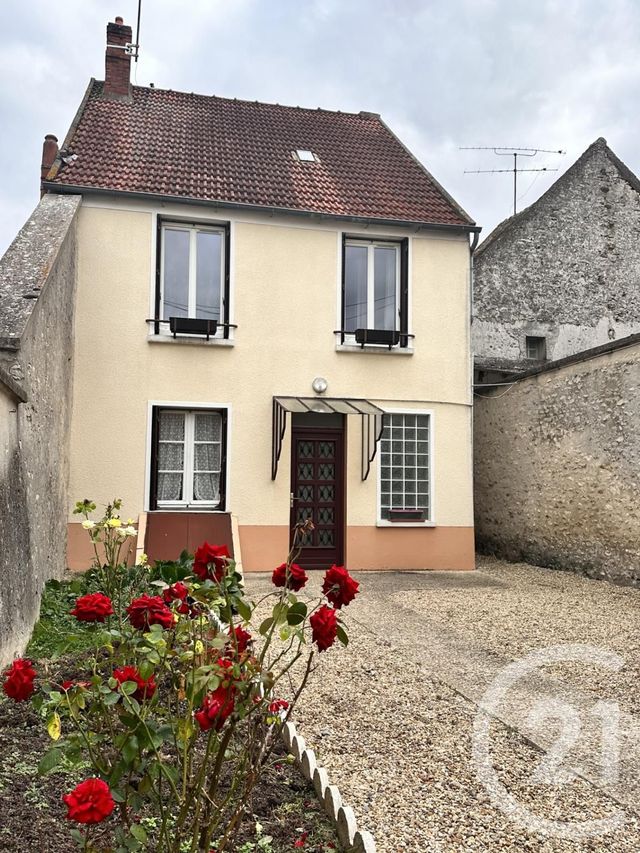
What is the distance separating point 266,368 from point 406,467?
271cm

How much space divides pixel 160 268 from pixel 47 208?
5.80 ft

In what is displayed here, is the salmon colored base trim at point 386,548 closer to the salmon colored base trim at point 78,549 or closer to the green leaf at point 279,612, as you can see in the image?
the salmon colored base trim at point 78,549

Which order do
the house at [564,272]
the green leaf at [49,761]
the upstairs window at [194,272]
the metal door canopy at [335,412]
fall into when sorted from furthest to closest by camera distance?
1. the house at [564,272]
2. the upstairs window at [194,272]
3. the metal door canopy at [335,412]
4. the green leaf at [49,761]

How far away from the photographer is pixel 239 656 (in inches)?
81.1

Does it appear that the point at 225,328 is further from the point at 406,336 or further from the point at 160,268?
the point at 406,336

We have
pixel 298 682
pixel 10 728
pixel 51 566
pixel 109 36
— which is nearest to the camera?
pixel 10 728

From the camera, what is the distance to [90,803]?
1.64 m

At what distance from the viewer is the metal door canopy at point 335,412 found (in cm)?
1028

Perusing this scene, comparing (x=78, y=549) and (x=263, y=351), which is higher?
(x=263, y=351)

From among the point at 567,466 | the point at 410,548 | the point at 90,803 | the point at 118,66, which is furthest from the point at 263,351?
the point at 90,803

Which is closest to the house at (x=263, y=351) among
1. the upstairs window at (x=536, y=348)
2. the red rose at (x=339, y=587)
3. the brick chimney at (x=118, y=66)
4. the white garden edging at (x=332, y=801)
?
the brick chimney at (x=118, y=66)

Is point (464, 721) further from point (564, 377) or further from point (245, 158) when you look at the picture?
point (245, 158)

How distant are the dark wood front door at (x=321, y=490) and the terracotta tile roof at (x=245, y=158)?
353 centimetres

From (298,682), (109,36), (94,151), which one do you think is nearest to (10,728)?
(298,682)
